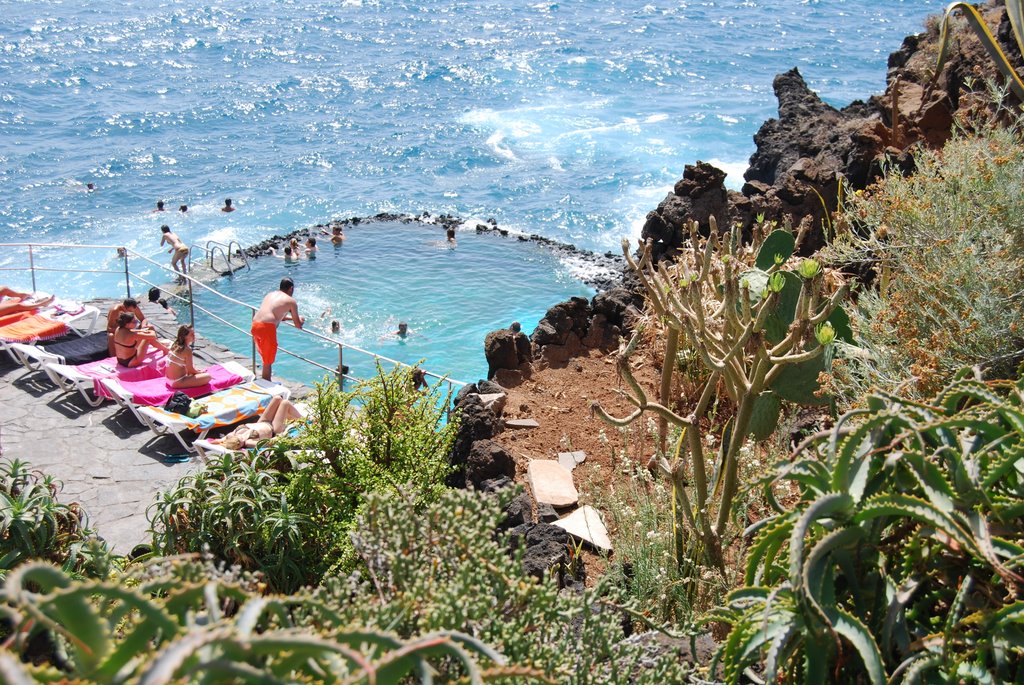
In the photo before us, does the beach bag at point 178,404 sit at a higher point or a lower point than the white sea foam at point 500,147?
higher

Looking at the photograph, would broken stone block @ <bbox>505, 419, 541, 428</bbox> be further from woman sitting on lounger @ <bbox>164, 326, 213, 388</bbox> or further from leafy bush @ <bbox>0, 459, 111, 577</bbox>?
woman sitting on lounger @ <bbox>164, 326, 213, 388</bbox>

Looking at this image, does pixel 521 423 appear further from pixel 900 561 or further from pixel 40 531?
pixel 900 561

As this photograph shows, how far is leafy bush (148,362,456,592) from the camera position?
209 inches

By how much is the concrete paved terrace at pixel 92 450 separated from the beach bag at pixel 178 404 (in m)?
0.28

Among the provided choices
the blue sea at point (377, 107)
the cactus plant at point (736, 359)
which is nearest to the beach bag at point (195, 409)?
the cactus plant at point (736, 359)

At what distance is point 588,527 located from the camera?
5.26m

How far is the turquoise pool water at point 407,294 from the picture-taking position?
15875 millimetres

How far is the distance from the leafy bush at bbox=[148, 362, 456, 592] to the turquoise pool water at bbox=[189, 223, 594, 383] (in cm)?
819

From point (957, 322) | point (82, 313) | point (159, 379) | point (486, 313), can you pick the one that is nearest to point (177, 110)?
point (486, 313)

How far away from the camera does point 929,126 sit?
1146cm

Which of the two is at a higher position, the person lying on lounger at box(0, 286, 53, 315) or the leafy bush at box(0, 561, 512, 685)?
the leafy bush at box(0, 561, 512, 685)

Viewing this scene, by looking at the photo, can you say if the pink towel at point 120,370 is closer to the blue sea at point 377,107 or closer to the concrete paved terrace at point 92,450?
the concrete paved terrace at point 92,450

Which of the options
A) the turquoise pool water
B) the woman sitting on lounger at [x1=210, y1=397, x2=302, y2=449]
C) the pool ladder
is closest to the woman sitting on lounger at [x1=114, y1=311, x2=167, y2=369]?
the woman sitting on lounger at [x1=210, y1=397, x2=302, y2=449]

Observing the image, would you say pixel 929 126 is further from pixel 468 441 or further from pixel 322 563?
pixel 322 563
